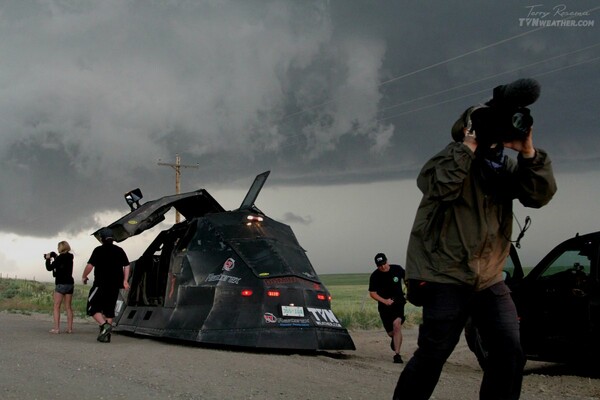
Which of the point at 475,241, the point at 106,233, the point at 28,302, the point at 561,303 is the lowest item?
the point at 561,303

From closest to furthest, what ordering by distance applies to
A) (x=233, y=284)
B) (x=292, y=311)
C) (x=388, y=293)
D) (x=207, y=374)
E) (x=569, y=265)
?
(x=207, y=374), (x=569, y=265), (x=292, y=311), (x=233, y=284), (x=388, y=293)

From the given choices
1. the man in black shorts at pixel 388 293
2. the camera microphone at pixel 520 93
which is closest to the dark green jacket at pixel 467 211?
the camera microphone at pixel 520 93

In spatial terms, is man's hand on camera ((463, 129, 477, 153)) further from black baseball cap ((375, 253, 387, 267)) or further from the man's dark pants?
black baseball cap ((375, 253, 387, 267))

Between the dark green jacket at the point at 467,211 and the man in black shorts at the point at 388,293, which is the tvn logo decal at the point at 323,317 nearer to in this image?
the man in black shorts at the point at 388,293

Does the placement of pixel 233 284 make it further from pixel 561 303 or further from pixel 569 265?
pixel 569 265

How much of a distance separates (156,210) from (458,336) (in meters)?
8.91

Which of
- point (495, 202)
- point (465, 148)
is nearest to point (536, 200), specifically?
point (495, 202)

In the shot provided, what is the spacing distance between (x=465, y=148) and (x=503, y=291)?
897 mm

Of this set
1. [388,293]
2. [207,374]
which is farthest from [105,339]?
[388,293]

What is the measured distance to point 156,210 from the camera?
495 inches

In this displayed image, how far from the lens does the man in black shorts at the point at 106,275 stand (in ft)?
40.0

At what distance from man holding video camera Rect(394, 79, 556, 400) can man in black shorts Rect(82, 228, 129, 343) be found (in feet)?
28.5

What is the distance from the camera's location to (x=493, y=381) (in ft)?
14.4

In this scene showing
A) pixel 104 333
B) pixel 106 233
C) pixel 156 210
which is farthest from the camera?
A: pixel 156 210
